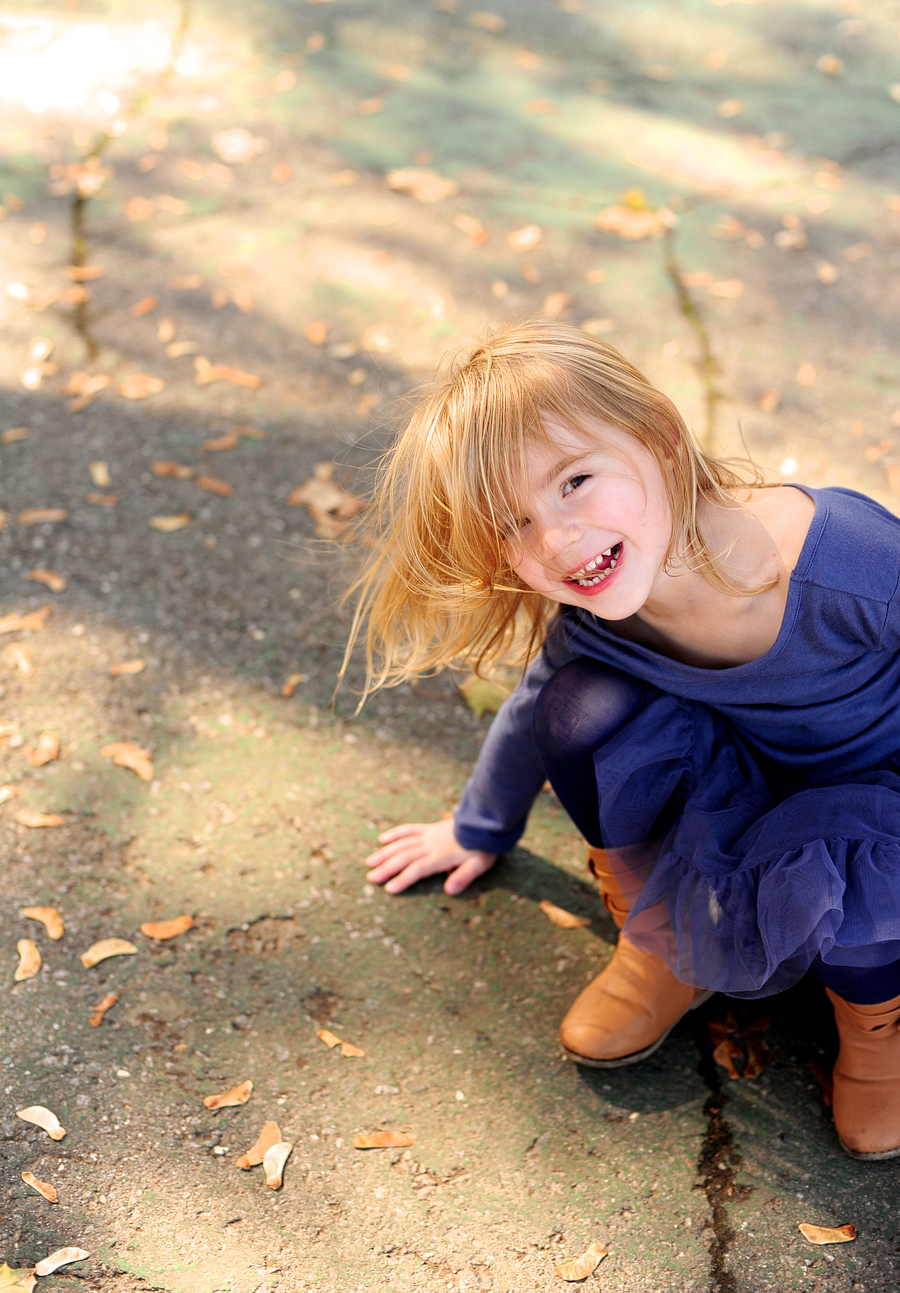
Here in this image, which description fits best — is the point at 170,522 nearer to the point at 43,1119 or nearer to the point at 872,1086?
the point at 43,1119

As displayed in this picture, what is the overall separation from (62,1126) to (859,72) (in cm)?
498

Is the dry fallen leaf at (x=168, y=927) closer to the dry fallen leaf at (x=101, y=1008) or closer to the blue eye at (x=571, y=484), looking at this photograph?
the dry fallen leaf at (x=101, y=1008)

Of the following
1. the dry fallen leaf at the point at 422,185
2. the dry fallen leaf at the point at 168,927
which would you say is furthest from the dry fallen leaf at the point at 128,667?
the dry fallen leaf at the point at 422,185

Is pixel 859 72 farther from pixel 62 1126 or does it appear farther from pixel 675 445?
pixel 62 1126

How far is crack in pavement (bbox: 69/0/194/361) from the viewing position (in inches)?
123

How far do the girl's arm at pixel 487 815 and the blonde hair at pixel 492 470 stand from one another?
11 centimetres

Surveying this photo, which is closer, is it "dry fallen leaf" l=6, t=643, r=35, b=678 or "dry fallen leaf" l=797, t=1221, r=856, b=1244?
"dry fallen leaf" l=797, t=1221, r=856, b=1244

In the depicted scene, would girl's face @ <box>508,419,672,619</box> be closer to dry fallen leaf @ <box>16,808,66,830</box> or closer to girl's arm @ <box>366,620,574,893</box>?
girl's arm @ <box>366,620,574,893</box>

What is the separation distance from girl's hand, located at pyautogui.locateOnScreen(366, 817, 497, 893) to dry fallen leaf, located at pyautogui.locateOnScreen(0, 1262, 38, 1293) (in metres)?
0.80

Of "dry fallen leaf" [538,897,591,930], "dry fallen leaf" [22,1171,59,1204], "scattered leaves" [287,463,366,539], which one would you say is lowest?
"dry fallen leaf" [22,1171,59,1204]

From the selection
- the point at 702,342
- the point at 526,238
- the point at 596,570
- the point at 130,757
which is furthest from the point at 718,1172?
the point at 526,238

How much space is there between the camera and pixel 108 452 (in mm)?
2779

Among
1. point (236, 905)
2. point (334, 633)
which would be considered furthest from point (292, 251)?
point (236, 905)

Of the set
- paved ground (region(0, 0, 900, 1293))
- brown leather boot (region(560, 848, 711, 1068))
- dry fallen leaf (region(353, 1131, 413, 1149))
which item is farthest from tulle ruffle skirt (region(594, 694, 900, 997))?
dry fallen leaf (region(353, 1131, 413, 1149))
